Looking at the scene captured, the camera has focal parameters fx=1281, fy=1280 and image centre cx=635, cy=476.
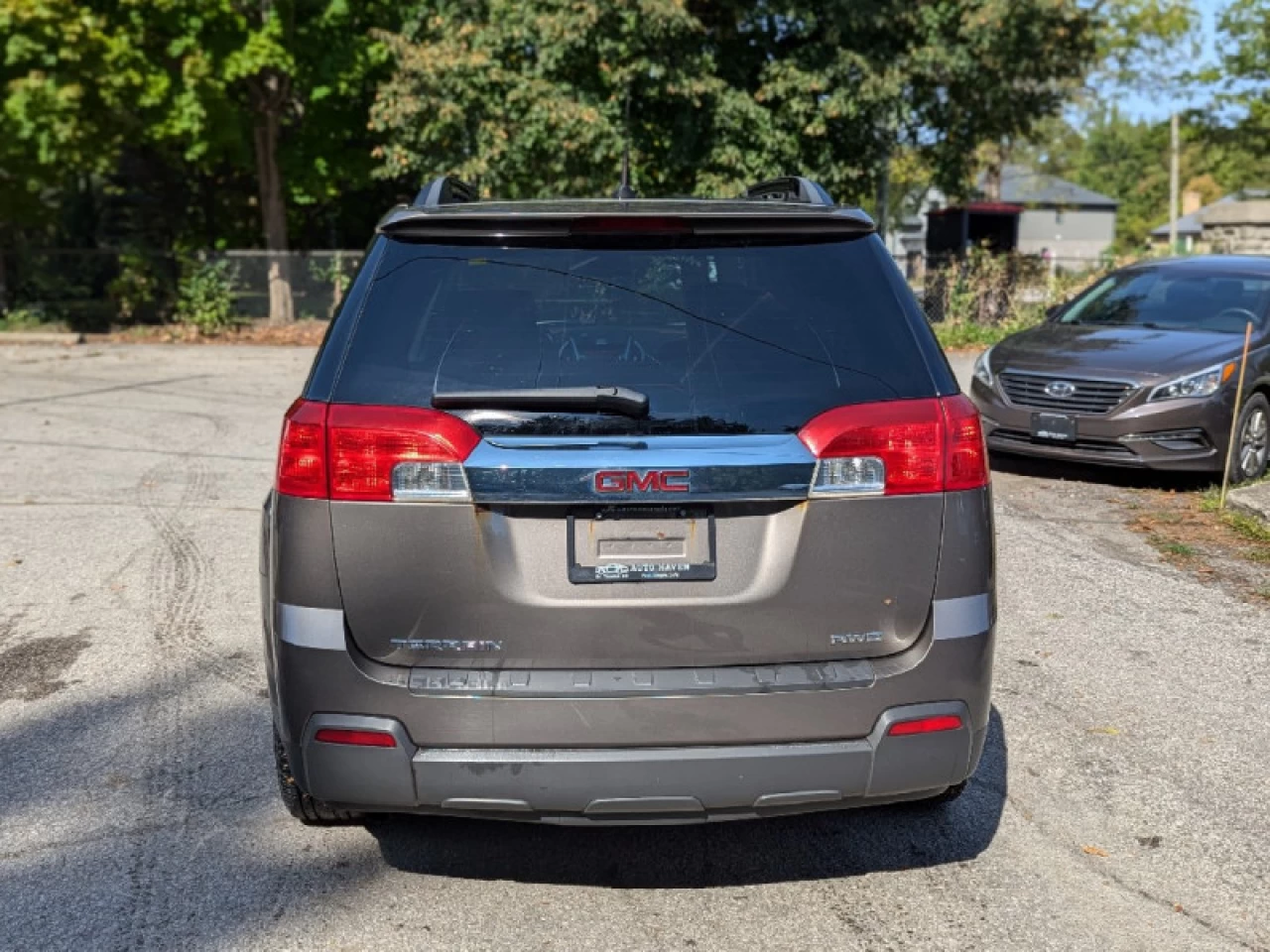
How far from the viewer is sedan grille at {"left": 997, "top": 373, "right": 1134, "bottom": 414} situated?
9297 millimetres

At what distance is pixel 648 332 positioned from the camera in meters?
3.18

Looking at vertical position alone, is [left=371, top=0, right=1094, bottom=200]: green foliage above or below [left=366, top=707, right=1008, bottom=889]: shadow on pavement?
above

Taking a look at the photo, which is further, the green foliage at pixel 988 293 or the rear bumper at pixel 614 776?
the green foliage at pixel 988 293

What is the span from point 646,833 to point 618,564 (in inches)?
49.7

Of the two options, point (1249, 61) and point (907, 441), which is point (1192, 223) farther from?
point (907, 441)

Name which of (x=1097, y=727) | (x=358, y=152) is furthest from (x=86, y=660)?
(x=358, y=152)

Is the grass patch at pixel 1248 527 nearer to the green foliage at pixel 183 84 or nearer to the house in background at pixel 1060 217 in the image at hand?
the green foliage at pixel 183 84

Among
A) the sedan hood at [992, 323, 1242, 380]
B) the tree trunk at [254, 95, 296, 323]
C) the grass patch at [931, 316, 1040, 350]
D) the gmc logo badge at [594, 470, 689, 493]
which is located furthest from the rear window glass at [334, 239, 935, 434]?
the tree trunk at [254, 95, 296, 323]

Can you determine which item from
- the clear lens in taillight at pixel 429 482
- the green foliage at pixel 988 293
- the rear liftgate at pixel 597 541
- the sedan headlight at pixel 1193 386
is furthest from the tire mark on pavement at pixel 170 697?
the green foliage at pixel 988 293

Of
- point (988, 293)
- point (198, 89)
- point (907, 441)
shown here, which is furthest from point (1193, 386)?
point (198, 89)

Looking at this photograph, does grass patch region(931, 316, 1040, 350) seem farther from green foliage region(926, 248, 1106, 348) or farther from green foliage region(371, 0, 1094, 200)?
green foliage region(371, 0, 1094, 200)

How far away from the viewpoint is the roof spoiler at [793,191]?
3.87 m

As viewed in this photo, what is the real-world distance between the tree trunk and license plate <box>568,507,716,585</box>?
22.9 m

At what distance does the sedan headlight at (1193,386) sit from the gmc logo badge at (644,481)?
7150 millimetres
